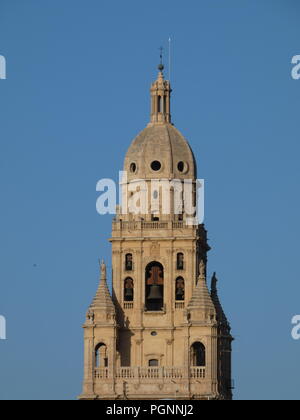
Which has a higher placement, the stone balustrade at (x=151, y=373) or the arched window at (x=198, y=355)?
the arched window at (x=198, y=355)

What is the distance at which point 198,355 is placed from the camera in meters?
199

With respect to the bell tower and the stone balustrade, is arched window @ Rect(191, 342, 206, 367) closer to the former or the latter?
the bell tower

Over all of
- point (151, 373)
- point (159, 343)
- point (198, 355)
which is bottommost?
point (151, 373)

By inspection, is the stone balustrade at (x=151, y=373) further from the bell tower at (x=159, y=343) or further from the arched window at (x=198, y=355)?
the arched window at (x=198, y=355)

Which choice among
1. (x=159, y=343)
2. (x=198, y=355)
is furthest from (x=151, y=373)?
(x=198, y=355)

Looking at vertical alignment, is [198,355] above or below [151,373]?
above

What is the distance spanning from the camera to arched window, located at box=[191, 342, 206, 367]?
19712 cm

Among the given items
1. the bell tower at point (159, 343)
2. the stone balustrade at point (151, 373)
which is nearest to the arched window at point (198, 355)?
the bell tower at point (159, 343)

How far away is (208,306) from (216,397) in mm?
6674

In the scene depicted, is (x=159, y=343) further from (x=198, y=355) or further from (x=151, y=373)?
(x=151, y=373)

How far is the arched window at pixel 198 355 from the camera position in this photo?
647 ft
